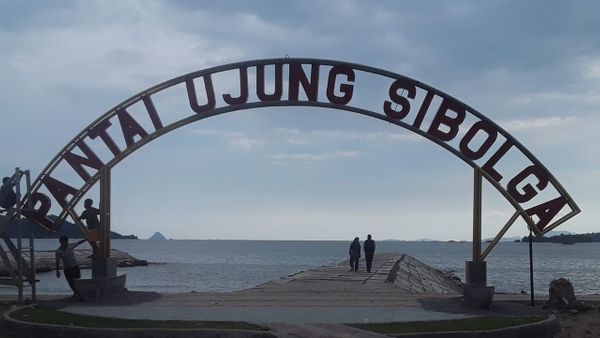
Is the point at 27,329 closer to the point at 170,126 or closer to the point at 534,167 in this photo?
the point at 170,126

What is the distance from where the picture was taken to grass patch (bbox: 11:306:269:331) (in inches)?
451

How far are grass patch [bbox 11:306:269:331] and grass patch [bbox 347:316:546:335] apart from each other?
5.52 feet

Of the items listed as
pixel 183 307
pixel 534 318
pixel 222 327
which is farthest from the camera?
pixel 183 307

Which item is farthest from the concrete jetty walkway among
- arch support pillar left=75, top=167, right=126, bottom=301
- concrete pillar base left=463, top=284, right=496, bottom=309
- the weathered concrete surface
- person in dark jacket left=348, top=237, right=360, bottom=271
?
the weathered concrete surface

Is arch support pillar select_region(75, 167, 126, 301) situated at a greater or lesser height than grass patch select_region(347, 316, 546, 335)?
greater

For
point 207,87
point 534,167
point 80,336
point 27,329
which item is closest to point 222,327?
point 80,336

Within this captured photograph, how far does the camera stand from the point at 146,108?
16.3m

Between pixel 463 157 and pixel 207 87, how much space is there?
18.0 ft

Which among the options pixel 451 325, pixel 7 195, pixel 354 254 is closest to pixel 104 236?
pixel 7 195

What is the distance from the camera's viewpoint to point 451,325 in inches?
466

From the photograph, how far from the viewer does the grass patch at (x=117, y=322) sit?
11.5m

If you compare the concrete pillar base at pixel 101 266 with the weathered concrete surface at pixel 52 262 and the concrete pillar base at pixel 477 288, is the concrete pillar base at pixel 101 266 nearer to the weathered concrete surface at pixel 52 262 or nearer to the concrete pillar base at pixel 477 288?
the concrete pillar base at pixel 477 288

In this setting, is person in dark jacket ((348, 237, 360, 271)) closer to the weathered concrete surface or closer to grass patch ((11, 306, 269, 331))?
grass patch ((11, 306, 269, 331))

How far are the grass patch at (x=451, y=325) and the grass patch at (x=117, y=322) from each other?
5.52 feet
